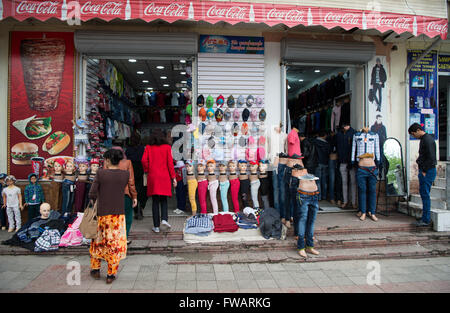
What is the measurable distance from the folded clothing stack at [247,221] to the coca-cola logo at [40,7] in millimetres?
5345

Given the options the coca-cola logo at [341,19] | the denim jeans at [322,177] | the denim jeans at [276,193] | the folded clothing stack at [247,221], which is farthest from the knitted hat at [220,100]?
the denim jeans at [322,177]

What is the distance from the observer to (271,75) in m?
7.36

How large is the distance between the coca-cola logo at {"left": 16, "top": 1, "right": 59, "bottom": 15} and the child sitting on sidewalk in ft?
10.9

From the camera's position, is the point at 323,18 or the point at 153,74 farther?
the point at 153,74

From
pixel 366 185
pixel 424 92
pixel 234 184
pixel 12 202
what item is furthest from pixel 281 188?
pixel 12 202

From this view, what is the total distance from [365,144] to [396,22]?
8.60 feet

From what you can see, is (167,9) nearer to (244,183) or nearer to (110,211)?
(244,183)

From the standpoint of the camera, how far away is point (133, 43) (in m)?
6.62

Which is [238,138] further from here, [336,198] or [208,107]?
[336,198]

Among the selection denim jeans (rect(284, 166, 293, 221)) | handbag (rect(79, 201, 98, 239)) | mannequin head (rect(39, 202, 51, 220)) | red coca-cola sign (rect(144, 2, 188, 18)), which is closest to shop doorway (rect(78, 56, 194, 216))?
red coca-cola sign (rect(144, 2, 188, 18))

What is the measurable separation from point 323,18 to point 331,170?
12.4 ft

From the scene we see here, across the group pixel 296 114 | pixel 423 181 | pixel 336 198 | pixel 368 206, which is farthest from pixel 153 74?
pixel 423 181

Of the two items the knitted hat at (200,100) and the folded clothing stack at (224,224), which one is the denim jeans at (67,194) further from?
the knitted hat at (200,100)

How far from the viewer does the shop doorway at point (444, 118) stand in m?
8.79
